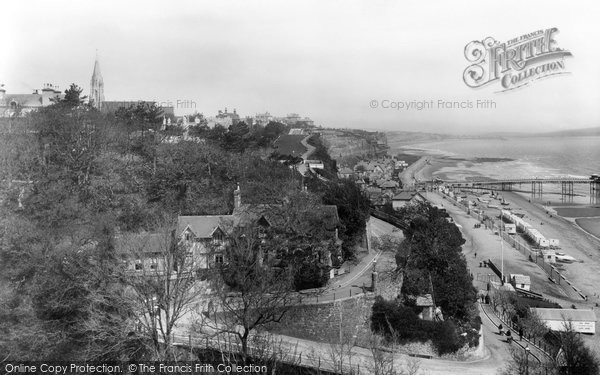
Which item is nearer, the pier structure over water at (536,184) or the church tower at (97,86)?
the church tower at (97,86)

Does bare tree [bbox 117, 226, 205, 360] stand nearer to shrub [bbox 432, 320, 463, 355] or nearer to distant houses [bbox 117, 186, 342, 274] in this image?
distant houses [bbox 117, 186, 342, 274]

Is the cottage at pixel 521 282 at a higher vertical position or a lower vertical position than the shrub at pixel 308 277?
lower

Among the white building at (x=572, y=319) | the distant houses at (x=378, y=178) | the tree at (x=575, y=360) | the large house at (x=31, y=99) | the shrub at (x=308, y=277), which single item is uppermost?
the large house at (x=31, y=99)

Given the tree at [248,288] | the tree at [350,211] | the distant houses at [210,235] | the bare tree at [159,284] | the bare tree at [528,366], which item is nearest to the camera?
the bare tree at [159,284]

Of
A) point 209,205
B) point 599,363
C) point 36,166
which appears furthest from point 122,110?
point 599,363

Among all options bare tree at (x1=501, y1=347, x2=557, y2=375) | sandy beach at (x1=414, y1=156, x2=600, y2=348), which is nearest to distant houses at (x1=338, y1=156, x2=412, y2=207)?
sandy beach at (x1=414, y1=156, x2=600, y2=348)

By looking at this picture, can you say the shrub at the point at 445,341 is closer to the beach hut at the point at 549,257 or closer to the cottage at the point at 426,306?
the cottage at the point at 426,306

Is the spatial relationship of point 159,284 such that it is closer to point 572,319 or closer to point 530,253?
point 572,319

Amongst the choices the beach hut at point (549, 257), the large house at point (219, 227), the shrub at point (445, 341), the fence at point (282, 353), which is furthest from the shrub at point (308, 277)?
the beach hut at point (549, 257)

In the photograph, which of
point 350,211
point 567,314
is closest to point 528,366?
point 567,314
